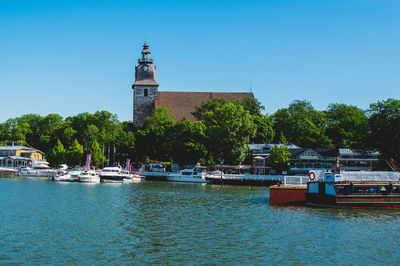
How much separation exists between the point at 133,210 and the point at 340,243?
1826cm

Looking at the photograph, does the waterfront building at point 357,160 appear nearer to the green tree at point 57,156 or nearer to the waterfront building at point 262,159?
the waterfront building at point 262,159

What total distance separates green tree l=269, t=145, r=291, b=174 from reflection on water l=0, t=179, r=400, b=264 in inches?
1760

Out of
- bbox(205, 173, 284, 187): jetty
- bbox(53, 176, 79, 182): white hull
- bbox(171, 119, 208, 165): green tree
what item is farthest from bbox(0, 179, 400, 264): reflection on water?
bbox(171, 119, 208, 165): green tree

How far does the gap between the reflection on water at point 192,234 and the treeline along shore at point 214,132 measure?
40.6m

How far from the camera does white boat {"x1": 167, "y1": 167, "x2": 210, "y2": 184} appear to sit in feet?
259

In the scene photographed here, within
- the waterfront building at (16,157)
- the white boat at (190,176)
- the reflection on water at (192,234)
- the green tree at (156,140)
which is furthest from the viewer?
the waterfront building at (16,157)

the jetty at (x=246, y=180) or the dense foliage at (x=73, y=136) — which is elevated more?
the dense foliage at (x=73, y=136)

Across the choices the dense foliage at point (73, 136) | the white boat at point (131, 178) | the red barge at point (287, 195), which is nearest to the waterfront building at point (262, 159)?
the white boat at point (131, 178)

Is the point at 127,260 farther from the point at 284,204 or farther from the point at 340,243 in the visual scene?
the point at 284,204

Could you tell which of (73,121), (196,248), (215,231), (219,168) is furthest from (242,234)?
(73,121)

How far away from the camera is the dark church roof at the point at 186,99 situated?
116 metres

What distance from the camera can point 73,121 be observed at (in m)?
115

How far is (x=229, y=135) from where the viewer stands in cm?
8512

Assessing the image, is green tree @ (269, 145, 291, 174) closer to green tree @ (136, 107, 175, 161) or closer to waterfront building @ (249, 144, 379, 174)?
waterfront building @ (249, 144, 379, 174)
